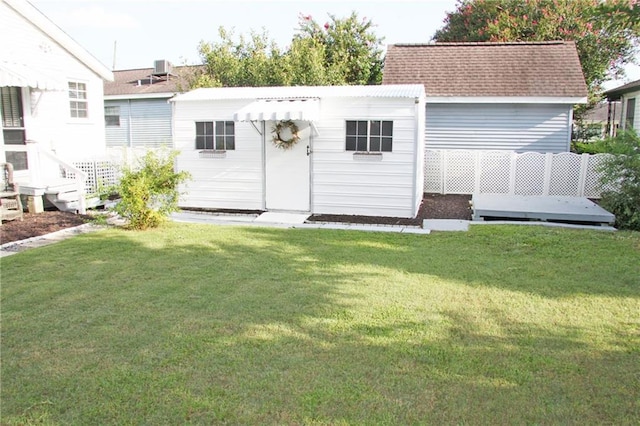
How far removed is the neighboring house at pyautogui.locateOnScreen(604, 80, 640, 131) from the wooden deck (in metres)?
8.33

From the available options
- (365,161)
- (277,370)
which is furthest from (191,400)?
(365,161)

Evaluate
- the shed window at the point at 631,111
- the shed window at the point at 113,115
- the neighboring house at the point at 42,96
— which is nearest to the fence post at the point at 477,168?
the shed window at the point at 631,111

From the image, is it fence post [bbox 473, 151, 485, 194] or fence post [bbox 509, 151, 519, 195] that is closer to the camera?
fence post [bbox 509, 151, 519, 195]

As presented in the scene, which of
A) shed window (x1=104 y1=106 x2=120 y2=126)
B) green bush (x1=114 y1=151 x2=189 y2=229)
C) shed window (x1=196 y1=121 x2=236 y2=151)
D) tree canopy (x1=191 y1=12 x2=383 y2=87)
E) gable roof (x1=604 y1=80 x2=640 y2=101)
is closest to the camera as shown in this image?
green bush (x1=114 y1=151 x2=189 y2=229)

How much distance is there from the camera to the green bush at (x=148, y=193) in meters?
8.96

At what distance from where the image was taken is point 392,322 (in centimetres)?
476

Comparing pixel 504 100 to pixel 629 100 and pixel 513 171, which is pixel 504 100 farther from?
pixel 629 100

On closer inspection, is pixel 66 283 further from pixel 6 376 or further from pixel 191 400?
pixel 191 400

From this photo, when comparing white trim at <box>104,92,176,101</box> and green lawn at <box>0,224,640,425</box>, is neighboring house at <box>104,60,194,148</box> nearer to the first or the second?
white trim at <box>104,92,176,101</box>

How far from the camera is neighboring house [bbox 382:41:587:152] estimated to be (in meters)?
15.2

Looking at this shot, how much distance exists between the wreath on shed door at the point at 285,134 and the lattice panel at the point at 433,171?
480 cm

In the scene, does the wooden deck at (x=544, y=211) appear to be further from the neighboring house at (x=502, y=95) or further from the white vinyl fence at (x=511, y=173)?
the neighboring house at (x=502, y=95)

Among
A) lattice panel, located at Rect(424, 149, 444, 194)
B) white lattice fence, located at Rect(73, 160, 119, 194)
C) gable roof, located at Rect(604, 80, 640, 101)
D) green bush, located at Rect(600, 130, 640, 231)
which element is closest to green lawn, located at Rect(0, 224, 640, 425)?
green bush, located at Rect(600, 130, 640, 231)

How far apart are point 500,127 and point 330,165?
7.25m
